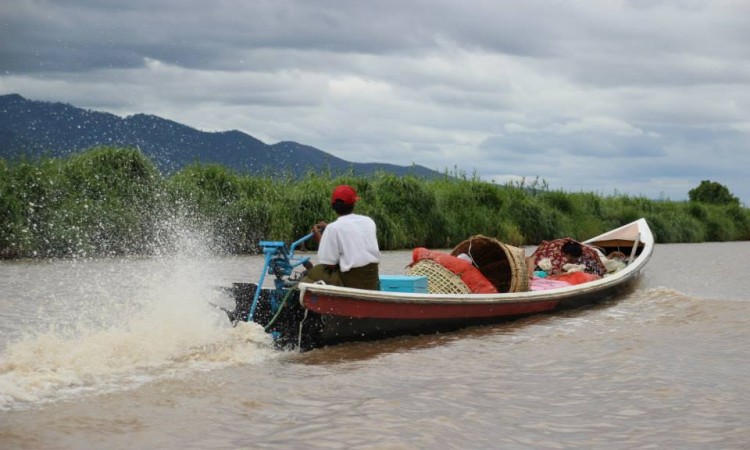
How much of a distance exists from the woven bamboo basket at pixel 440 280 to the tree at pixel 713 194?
30.0 metres

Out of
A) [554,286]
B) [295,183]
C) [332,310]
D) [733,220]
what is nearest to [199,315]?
[332,310]

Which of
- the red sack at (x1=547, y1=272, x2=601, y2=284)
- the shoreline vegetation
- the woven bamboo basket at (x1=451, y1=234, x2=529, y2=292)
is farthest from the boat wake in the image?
the shoreline vegetation

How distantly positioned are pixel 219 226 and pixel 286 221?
1234mm

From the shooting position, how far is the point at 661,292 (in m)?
12.7

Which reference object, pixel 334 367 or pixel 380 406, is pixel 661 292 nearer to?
pixel 334 367

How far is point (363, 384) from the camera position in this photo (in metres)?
6.27

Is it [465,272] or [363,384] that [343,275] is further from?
[465,272]

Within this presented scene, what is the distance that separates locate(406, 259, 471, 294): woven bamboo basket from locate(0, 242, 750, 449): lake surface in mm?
539

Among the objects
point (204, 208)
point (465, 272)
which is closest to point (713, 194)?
point (204, 208)

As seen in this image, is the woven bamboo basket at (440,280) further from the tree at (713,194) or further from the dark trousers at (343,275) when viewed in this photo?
the tree at (713,194)

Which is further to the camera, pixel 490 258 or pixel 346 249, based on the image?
pixel 490 258

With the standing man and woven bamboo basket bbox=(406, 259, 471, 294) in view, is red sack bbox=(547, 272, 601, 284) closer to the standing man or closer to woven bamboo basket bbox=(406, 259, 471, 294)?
woven bamboo basket bbox=(406, 259, 471, 294)

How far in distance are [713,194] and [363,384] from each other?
34.1 metres

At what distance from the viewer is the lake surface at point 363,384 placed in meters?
4.95
